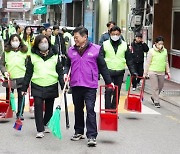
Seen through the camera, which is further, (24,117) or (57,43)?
(57,43)

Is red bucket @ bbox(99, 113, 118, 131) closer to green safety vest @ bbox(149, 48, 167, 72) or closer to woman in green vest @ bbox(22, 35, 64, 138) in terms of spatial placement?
woman in green vest @ bbox(22, 35, 64, 138)

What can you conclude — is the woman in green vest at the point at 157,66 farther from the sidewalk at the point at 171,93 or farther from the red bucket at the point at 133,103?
the red bucket at the point at 133,103

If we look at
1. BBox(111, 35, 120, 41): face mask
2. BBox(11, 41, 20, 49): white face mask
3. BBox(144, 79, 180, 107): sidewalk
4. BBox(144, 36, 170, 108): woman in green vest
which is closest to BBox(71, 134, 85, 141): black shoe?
BBox(111, 35, 120, 41): face mask

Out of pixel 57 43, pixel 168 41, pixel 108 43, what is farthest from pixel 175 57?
pixel 108 43

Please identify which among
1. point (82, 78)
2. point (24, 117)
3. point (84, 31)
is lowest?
point (24, 117)

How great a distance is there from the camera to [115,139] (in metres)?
7.52

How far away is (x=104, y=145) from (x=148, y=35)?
10284mm

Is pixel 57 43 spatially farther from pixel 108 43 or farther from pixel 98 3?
pixel 98 3

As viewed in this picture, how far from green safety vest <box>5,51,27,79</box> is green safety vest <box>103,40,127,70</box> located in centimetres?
158

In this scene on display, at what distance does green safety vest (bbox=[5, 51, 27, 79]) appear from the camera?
8.66m

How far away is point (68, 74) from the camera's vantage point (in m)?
7.15

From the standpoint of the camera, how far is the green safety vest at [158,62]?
1071 cm

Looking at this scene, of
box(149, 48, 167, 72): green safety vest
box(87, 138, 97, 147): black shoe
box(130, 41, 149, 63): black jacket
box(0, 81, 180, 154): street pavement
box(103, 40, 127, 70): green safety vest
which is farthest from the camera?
box(130, 41, 149, 63): black jacket

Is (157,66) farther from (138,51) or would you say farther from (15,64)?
(15,64)
